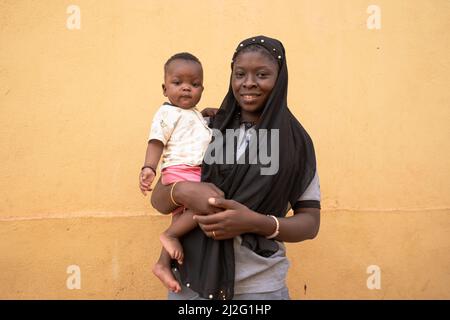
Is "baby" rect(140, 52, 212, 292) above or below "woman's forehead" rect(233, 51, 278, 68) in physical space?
below

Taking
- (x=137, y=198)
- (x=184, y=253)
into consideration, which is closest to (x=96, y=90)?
(x=137, y=198)

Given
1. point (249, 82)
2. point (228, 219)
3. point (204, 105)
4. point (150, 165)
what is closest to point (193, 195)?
point (228, 219)

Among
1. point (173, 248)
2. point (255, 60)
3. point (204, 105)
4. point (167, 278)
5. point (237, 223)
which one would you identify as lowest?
point (167, 278)

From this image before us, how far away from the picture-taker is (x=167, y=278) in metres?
2.28

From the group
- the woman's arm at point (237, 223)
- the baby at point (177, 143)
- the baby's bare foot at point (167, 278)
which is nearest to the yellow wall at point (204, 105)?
the baby at point (177, 143)

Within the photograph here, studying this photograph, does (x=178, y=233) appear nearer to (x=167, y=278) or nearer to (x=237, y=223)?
(x=167, y=278)

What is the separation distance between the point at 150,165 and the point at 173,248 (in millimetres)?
379

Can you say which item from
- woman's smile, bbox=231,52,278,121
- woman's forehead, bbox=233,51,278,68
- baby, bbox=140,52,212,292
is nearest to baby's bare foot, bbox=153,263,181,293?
baby, bbox=140,52,212,292

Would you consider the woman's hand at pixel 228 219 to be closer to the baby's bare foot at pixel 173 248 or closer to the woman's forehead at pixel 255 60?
the baby's bare foot at pixel 173 248

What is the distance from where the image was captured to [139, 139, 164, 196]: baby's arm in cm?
231

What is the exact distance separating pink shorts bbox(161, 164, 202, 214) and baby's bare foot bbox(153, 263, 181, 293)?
0.25 metres

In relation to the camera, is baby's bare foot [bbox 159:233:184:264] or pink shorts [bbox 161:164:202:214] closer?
baby's bare foot [bbox 159:233:184:264]

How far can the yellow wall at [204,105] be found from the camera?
11.6ft

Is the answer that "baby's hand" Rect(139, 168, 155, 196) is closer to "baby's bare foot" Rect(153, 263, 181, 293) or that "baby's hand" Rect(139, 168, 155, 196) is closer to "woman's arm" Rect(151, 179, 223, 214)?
"woman's arm" Rect(151, 179, 223, 214)
